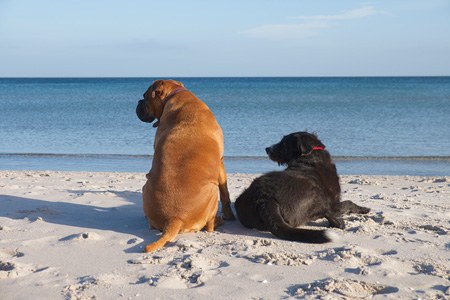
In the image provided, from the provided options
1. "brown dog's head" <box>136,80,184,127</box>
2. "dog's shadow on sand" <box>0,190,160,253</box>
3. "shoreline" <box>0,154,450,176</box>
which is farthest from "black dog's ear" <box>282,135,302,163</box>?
"shoreline" <box>0,154,450,176</box>

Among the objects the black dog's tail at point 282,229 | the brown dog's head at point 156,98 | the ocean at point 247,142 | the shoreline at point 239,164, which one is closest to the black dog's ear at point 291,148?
the black dog's tail at point 282,229

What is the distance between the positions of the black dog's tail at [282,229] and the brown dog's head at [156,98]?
5.39 feet

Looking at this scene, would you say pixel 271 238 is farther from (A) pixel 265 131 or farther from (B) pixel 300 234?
(A) pixel 265 131

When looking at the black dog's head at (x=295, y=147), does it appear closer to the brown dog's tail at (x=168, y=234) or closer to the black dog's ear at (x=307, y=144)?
the black dog's ear at (x=307, y=144)

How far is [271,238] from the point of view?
417 cm

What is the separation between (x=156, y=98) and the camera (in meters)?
5.04

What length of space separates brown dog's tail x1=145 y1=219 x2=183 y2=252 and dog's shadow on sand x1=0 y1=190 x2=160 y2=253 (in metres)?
0.15

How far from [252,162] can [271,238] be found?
7201 millimetres

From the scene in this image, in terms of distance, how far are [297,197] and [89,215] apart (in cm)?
233

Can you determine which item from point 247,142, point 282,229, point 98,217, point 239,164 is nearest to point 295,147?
point 282,229

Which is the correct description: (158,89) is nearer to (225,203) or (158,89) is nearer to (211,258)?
(225,203)

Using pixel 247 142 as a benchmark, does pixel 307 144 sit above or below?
above

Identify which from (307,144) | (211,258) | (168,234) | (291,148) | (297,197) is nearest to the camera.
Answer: (211,258)

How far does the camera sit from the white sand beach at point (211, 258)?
2.97 metres
